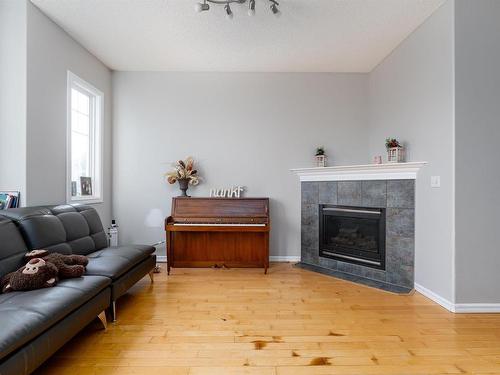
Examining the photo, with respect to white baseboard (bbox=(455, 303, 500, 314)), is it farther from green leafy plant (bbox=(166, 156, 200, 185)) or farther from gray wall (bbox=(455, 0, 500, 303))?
green leafy plant (bbox=(166, 156, 200, 185))

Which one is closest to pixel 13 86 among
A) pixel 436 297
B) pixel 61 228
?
pixel 61 228

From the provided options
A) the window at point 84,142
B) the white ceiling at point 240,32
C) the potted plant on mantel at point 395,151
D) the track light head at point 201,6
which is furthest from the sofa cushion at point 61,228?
the potted plant on mantel at point 395,151

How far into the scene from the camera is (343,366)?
179 centimetres

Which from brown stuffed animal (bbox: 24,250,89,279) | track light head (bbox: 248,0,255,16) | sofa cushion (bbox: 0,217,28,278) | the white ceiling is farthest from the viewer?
the white ceiling

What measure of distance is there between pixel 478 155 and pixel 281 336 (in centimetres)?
230

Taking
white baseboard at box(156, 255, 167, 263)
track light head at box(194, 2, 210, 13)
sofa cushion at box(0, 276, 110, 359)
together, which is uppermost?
track light head at box(194, 2, 210, 13)

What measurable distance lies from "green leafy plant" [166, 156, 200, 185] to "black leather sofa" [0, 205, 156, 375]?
3.81 feet

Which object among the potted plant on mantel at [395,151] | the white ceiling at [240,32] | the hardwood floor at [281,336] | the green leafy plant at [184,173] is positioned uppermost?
the white ceiling at [240,32]

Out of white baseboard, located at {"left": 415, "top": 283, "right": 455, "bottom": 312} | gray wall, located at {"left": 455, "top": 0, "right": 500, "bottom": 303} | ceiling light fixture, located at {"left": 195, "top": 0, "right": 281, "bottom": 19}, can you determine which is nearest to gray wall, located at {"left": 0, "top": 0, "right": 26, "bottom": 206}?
ceiling light fixture, located at {"left": 195, "top": 0, "right": 281, "bottom": 19}

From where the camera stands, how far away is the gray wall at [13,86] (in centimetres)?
261

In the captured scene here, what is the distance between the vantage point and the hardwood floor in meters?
1.79

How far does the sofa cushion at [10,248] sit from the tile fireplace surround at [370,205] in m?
3.11

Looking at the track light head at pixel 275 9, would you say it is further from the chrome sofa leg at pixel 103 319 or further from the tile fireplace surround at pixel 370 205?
the chrome sofa leg at pixel 103 319

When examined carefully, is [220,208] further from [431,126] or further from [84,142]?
[431,126]
